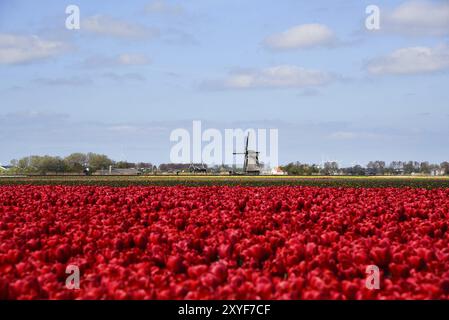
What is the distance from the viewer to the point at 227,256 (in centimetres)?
767

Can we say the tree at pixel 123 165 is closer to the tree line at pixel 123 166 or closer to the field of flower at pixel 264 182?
the tree line at pixel 123 166

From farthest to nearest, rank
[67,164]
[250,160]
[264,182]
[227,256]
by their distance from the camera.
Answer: [67,164] < [250,160] < [264,182] < [227,256]

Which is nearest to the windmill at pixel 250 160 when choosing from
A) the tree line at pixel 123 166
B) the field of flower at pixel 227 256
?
the tree line at pixel 123 166

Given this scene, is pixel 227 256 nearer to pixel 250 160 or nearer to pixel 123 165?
pixel 250 160

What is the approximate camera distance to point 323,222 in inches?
425

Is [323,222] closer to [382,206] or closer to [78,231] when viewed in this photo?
[382,206]

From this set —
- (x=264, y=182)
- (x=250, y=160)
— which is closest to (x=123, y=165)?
(x=250, y=160)

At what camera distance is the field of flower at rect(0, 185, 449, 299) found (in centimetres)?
570

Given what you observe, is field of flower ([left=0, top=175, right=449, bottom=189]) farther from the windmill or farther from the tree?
the tree

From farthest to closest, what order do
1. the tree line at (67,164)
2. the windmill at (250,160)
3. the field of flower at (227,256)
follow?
the tree line at (67,164) → the windmill at (250,160) → the field of flower at (227,256)

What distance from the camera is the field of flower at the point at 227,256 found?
18.7 feet
